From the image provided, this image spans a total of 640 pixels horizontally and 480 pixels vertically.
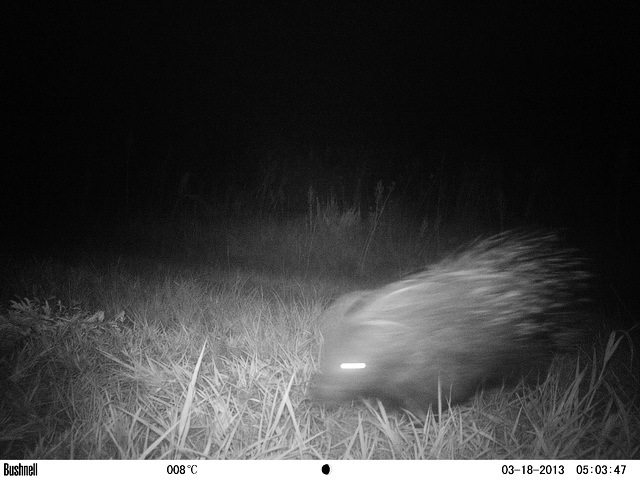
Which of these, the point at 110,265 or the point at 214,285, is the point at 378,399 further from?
the point at 110,265

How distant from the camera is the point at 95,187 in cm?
582

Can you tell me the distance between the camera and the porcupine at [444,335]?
1.69 metres

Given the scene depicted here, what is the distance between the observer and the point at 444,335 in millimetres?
1760

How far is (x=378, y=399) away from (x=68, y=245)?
3.42 meters

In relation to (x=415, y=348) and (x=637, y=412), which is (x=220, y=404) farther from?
(x=637, y=412)

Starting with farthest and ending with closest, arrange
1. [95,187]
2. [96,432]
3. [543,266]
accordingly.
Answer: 1. [95,187]
2. [543,266]
3. [96,432]

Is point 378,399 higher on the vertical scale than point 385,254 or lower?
lower

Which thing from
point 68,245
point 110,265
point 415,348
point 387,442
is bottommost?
point 387,442

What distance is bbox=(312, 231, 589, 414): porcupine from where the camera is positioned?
1.69m

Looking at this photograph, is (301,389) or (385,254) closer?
(301,389)

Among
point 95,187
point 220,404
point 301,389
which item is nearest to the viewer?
point 220,404

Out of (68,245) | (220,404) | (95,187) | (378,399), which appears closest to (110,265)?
(68,245)

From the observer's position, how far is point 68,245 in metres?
3.94

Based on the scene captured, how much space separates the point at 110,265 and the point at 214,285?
92cm
